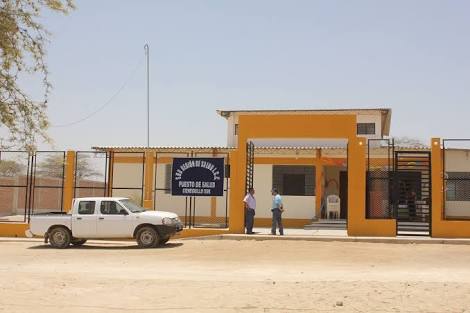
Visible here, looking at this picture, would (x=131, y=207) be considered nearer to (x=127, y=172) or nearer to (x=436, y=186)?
(x=436, y=186)

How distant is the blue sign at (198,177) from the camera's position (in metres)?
23.1

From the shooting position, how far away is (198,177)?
23.3 m

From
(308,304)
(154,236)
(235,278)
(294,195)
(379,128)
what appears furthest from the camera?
(379,128)

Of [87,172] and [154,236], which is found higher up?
[87,172]

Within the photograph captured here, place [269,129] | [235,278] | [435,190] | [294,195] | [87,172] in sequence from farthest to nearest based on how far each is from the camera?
[87,172] < [294,195] < [269,129] < [435,190] < [235,278]

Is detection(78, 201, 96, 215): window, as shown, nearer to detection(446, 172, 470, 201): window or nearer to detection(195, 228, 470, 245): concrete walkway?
detection(195, 228, 470, 245): concrete walkway

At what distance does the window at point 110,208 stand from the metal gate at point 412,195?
30.7ft

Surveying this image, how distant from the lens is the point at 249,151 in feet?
76.6

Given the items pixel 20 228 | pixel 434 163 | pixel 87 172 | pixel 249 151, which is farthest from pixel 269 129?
pixel 87 172

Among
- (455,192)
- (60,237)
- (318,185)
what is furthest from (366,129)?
(60,237)

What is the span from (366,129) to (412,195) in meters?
12.7

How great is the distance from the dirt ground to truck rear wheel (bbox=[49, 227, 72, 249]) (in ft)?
1.08

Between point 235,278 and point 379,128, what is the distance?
76.9ft

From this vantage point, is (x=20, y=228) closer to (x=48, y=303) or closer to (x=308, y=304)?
(x=48, y=303)
